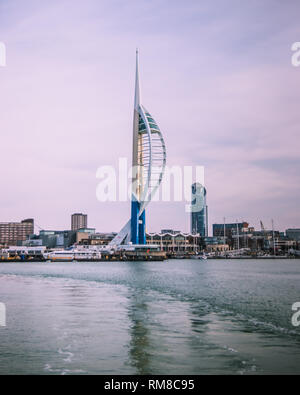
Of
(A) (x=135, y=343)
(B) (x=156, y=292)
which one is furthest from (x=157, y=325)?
(B) (x=156, y=292)

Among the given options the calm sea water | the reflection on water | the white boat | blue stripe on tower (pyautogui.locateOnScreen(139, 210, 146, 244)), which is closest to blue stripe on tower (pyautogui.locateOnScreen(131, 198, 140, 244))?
blue stripe on tower (pyautogui.locateOnScreen(139, 210, 146, 244))

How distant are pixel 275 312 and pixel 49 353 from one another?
34.6 feet

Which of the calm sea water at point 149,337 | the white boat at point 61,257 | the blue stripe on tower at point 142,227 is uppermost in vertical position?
the blue stripe on tower at point 142,227

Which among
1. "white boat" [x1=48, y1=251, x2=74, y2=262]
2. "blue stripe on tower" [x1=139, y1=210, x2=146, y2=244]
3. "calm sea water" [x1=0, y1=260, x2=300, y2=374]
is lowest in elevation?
"white boat" [x1=48, y1=251, x2=74, y2=262]

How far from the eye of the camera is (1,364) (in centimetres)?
950

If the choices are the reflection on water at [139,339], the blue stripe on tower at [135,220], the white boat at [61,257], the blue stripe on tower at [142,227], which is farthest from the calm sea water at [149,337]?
the white boat at [61,257]

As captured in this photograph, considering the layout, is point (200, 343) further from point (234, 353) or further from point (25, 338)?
point (25, 338)

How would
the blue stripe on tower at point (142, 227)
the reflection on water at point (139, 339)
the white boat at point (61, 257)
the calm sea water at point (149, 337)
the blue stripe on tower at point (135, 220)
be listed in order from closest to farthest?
1. the calm sea water at point (149, 337)
2. the reflection on water at point (139, 339)
3. the blue stripe on tower at point (135, 220)
4. the blue stripe on tower at point (142, 227)
5. the white boat at point (61, 257)

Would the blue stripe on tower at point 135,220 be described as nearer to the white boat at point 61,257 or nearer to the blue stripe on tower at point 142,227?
the blue stripe on tower at point 142,227

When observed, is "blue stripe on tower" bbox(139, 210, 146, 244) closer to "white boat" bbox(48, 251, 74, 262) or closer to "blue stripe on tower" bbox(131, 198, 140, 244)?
"blue stripe on tower" bbox(131, 198, 140, 244)
